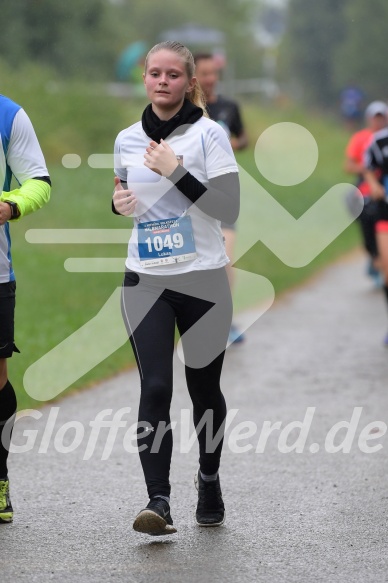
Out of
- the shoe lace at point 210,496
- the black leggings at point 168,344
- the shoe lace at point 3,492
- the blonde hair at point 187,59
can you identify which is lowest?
the shoe lace at point 210,496

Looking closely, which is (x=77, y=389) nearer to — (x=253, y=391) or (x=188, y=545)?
(x=253, y=391)

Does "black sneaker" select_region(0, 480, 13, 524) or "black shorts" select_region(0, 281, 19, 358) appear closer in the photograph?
"black shorts" select_region(0, 281, 19, 358)

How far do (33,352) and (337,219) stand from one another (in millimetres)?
18629

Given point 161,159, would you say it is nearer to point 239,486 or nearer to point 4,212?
point 4,212

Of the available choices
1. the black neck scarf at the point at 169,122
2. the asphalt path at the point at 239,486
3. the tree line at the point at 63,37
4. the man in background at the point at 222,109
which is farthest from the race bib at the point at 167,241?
the tree line at the point at 63,37

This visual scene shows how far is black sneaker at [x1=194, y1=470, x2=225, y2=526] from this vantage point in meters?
5.57

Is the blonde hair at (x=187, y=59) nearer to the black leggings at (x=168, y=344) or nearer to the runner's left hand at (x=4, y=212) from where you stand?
the black leggings at (x=168, y=344)

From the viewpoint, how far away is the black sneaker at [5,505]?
18.4 ft

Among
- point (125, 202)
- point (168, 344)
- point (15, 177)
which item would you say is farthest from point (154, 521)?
point (15, 177)

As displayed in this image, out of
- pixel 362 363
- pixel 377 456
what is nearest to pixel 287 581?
pixel 377 456

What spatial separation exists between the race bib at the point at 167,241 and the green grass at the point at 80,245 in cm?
337

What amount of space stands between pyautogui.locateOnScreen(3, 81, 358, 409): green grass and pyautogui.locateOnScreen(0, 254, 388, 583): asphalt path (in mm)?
1146

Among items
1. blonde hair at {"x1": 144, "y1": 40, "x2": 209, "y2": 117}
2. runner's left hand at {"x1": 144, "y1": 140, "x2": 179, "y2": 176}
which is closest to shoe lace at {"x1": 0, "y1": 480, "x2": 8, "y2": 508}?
runner's left hand at {"x1": 144, "y1": 140, "x2": 179, "y2": 176}

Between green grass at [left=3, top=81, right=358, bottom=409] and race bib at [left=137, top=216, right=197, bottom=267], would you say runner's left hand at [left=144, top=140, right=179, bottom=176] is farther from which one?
green grass at [left=3, top=81, right=358, bottom=409]
